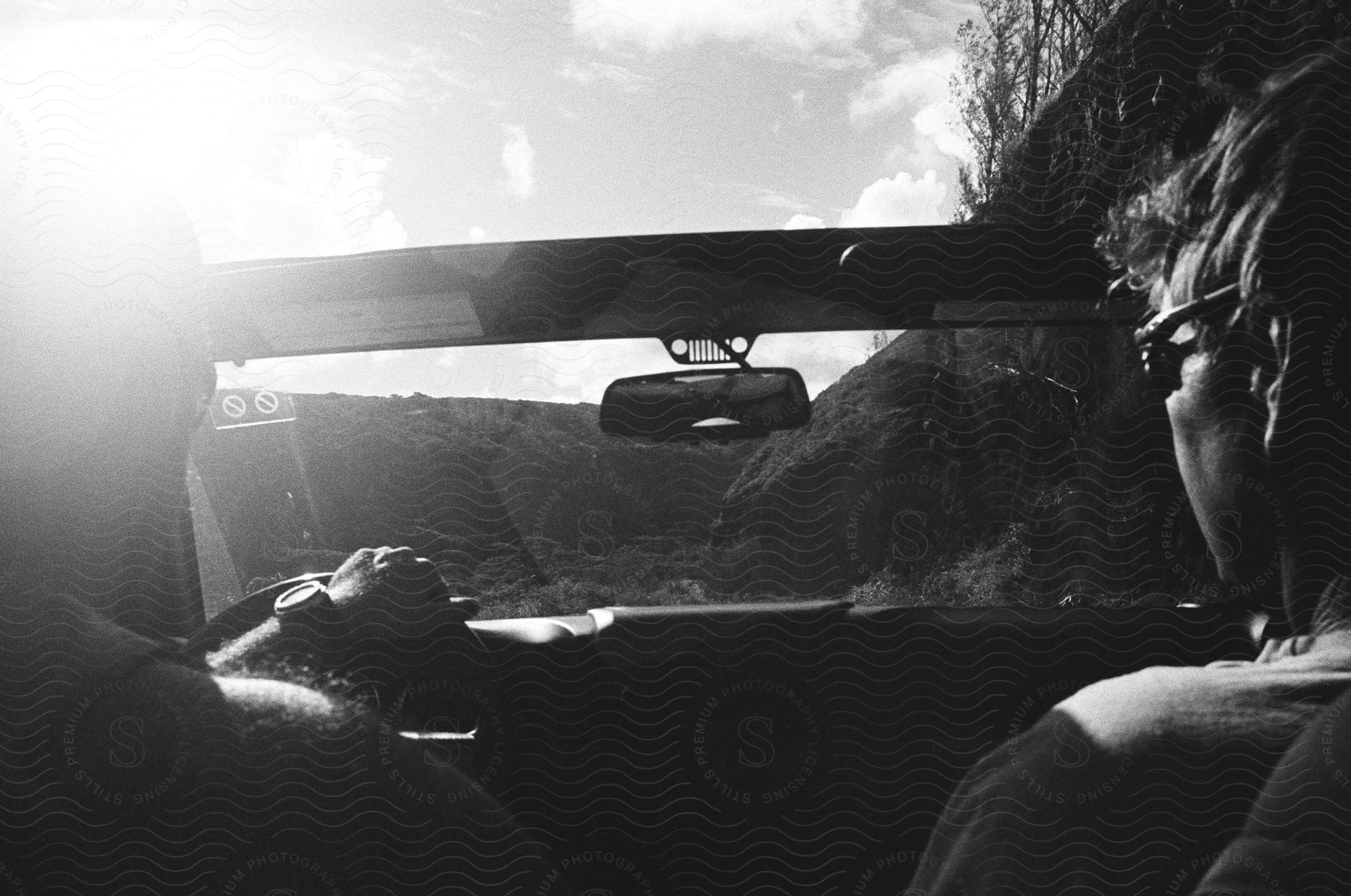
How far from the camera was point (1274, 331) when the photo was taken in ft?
3.94

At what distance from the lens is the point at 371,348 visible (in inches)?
73.6

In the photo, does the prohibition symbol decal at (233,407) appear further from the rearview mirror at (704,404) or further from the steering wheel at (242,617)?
the rearview mirror at (704,404)

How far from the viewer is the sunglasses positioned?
1271mm

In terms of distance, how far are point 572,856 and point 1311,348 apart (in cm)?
138

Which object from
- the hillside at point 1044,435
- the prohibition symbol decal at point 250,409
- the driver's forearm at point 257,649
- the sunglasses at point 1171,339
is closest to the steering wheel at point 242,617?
the driver's forearm at point 257,649

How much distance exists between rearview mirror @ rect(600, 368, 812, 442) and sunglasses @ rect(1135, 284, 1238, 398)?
24.4 inches

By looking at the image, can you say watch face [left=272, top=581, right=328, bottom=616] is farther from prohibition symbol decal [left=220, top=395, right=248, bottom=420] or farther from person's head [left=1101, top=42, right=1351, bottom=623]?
person's head [left=1101, top=42, right=1351, bottom=623]

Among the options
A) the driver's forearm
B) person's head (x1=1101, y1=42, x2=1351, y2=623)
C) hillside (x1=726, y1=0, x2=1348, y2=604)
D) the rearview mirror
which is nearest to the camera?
person's head (x1=1101, y1=42, x2=1351, y2=623)

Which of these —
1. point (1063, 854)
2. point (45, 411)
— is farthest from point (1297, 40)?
point (45, 411)

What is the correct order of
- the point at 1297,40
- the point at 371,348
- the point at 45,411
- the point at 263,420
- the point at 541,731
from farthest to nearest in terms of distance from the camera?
the point at 371,348, the point at 263,420, the point at 541,731, the point at 1297,40, the point at 45,411

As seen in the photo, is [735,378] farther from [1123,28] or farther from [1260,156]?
[1123,28]

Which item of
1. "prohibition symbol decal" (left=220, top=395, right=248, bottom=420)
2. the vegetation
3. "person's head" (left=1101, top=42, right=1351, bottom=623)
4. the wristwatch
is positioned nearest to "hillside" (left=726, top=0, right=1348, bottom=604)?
the vegetation

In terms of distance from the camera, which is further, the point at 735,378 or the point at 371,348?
the point at 371,348

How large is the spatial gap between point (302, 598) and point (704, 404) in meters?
0.86
